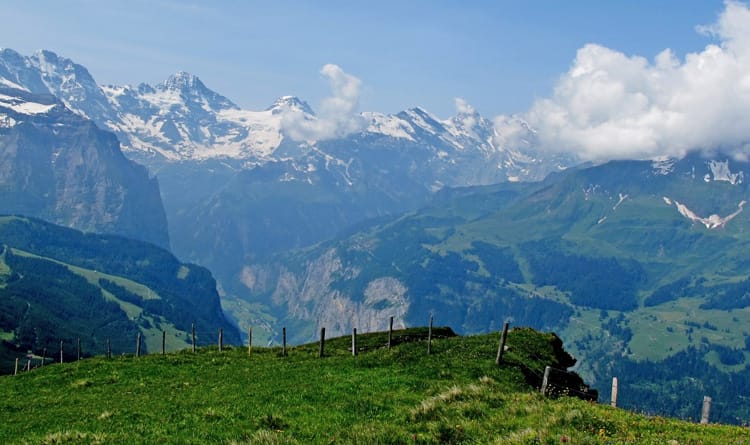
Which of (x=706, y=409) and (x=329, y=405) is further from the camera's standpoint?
(x=706, y=409)

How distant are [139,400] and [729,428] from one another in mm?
29769

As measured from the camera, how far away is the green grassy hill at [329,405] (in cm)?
2262

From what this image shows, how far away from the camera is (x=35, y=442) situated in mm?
23438

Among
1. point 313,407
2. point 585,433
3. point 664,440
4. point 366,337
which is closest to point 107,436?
point 313,407

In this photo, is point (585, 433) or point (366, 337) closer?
point (585, 433)

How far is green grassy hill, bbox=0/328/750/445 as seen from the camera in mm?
22625

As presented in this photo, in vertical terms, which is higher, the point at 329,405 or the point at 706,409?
the point at 706,409

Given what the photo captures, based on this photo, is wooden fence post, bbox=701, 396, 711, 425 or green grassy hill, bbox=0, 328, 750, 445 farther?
wooden fence post, bbox=701, 396, 711, 425

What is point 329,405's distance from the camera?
29672 mm

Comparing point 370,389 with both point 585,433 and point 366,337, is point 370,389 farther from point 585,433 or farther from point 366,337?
point 366,337

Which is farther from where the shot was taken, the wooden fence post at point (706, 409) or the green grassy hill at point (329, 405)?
the wooden fence post at point (706, 409)

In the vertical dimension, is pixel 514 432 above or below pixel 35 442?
above

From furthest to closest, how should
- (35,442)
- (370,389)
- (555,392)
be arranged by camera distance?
(555,392)
(370,389)
(35,442)

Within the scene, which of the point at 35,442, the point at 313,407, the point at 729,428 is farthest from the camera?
the point at 313,407
